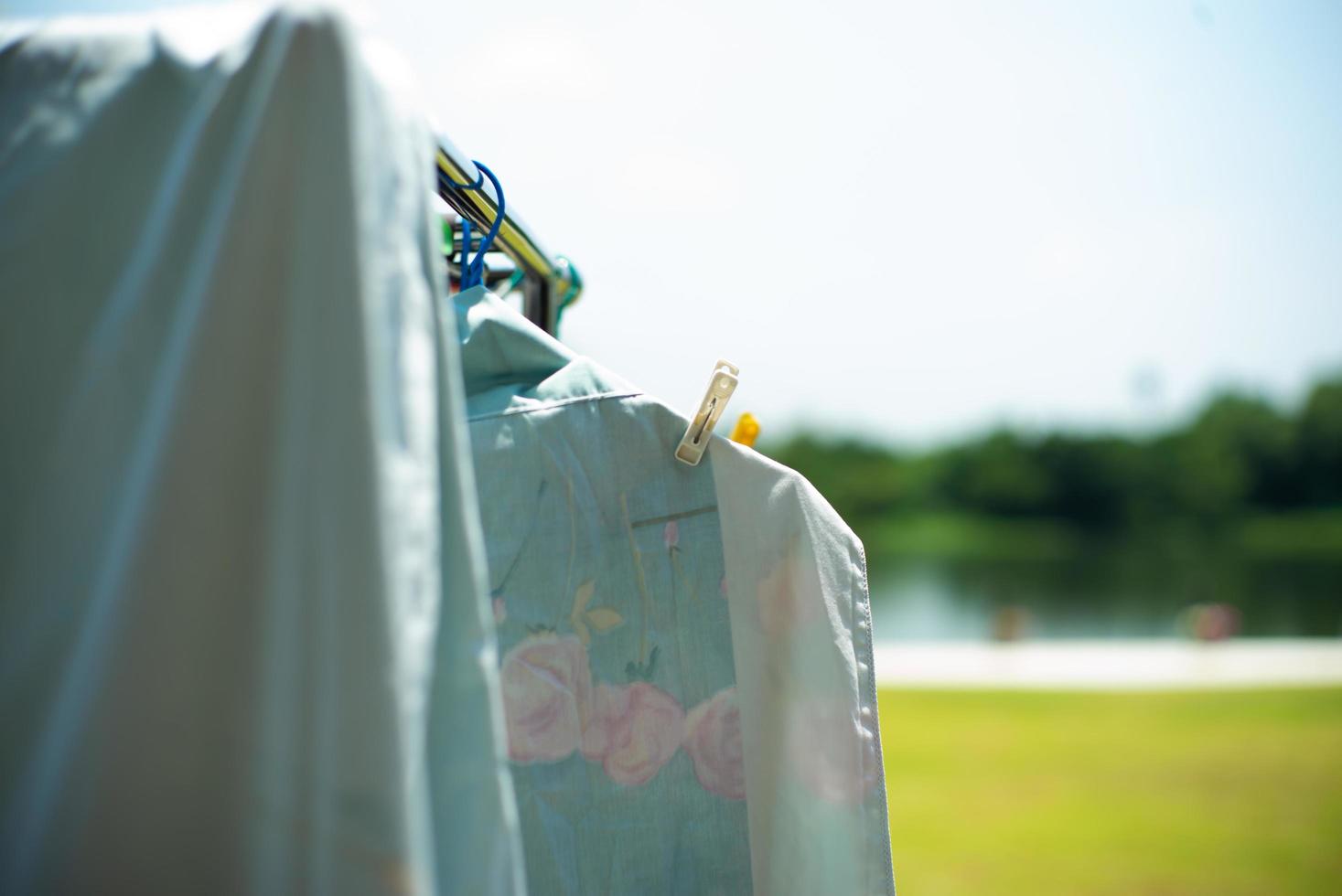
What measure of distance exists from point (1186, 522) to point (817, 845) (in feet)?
107

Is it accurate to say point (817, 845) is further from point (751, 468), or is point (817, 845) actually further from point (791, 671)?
point (751, 468)

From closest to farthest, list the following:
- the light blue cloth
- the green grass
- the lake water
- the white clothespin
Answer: the light blue cloth < the white clothespin < the green grass < the lake water

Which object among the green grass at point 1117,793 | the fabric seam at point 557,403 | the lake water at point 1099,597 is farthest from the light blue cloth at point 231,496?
the lake water at point 1099,597

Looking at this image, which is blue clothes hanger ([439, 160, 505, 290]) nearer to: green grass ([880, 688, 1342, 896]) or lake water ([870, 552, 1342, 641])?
green grass ([880, 688, 1342, 896])

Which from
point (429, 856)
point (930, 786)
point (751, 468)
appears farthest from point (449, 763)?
point (930, 786)

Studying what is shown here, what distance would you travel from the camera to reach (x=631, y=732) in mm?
624

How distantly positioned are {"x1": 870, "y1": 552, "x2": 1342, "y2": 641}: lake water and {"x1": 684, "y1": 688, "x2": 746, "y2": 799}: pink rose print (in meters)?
7.60

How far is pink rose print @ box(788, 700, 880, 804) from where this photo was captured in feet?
1.97

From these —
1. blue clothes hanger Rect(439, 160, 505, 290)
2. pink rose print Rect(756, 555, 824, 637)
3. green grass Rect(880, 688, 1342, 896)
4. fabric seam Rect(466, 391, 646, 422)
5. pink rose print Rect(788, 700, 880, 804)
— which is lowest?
green grass Rect(880, 688, 1342, 896)

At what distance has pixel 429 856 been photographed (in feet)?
1.24

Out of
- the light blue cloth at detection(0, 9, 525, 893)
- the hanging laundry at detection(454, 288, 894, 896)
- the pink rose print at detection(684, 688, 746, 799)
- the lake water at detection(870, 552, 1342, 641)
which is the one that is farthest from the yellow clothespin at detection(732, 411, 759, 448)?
the lake water at detection(870, 552, 1342, 641)

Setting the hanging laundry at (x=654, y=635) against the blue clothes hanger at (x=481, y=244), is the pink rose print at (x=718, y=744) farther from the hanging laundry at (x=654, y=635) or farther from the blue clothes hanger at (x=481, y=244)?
the blue clothes hanger at (x=481, y=244)

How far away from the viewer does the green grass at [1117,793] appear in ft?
10.0

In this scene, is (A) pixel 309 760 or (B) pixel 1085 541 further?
(B) pixel 1085 541
